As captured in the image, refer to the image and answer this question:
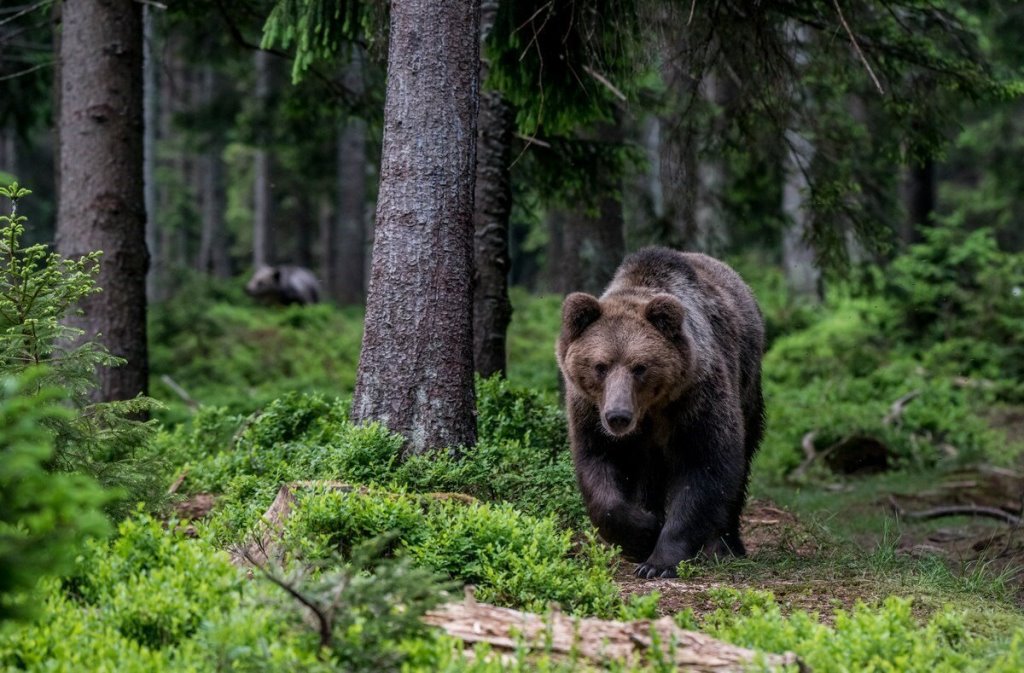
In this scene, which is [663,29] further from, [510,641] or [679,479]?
[510,641]

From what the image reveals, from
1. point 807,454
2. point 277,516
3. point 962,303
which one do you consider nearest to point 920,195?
point 962,303

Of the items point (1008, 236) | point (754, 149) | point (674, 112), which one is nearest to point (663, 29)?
point (754, 149)

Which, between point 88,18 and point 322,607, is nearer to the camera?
point 322,607

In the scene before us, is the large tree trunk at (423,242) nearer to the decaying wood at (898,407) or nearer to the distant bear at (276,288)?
the decaying wood at (898,407)

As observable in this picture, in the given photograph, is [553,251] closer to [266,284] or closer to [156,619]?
[266,284]

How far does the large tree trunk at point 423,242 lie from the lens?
7.47 meters

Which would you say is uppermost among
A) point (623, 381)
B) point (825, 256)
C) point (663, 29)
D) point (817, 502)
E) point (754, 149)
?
point (663, 29)

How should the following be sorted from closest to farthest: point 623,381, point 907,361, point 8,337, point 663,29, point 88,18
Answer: point 8,337 → point 623,381 → point 663,29 → point 88,18 → point 907,361

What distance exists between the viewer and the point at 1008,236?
3478 centimetres

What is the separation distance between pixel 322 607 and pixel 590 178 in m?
7.92

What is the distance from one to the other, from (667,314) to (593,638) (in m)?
3.24

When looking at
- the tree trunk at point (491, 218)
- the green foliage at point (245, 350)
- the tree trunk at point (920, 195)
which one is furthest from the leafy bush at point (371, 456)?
the tree trunk at point (920, 195)

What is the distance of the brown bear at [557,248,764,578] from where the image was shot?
297 inches

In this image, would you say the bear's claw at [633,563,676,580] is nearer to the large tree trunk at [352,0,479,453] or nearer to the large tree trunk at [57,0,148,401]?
the large tree trunk at [352,0,479,453]
